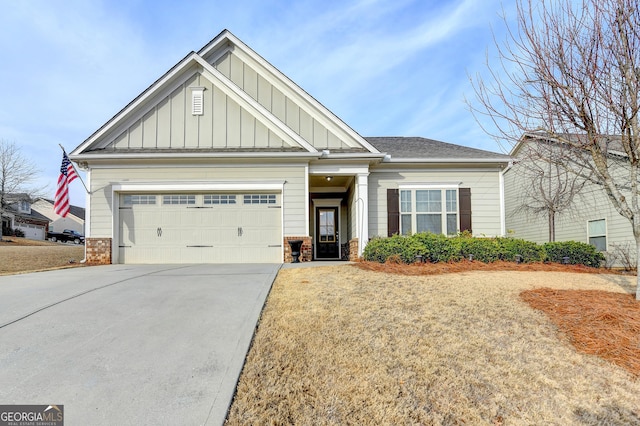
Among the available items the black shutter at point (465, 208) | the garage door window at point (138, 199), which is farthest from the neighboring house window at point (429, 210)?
the garage door window at point (138, 199)

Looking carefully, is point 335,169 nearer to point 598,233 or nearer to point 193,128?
point 193,128

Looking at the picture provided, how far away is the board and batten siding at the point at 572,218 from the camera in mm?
12984

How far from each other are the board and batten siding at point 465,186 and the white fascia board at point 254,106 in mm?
2602

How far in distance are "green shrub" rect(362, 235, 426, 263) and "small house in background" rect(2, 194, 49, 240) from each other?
31670mm

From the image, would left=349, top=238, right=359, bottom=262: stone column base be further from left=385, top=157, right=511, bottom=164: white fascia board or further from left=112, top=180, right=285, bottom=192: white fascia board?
left=112, top=180, right=285, bottom=192: white fascia board

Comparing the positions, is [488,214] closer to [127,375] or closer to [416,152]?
[416,152]

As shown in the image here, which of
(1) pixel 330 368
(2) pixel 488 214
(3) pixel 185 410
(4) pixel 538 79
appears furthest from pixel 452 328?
(2) pixel 488 214

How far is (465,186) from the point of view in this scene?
41.5 feet

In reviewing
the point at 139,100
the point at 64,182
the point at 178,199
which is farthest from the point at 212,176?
the point at 64,182

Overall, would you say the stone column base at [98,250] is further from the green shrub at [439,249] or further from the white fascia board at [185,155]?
the green shrub at [439,249]

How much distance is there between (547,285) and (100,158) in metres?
11.9

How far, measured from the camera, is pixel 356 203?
40.5ft

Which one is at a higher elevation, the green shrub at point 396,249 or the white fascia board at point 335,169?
the white fascia board at point 335,169

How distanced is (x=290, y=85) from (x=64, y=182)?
7.55 m
